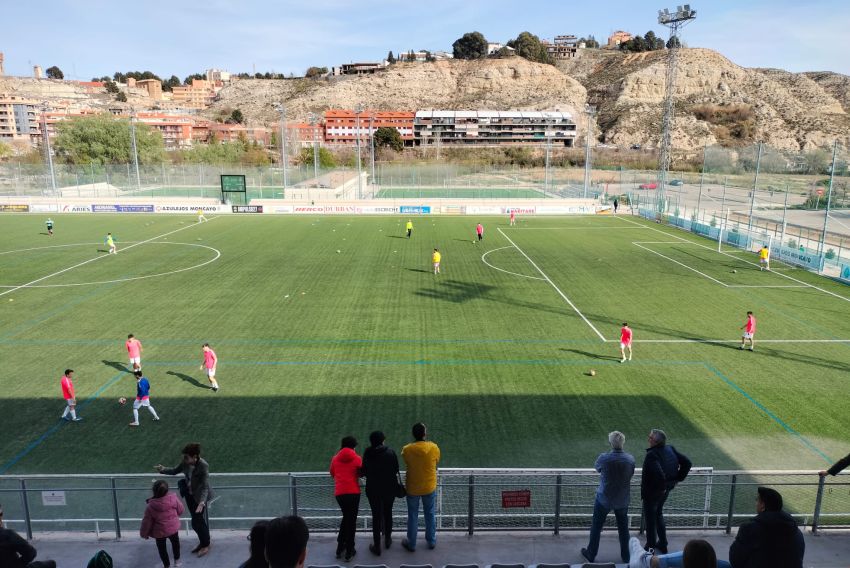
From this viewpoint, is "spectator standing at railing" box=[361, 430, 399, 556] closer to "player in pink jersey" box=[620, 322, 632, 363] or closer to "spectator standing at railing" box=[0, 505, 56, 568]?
"spectator standing at railing" box=[0, 505, 56, 568]

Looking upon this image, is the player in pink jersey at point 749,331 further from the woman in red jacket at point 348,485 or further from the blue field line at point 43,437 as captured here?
the blue field line at point 43,437

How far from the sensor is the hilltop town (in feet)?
445

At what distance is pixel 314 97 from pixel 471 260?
166m

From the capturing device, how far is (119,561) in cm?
741

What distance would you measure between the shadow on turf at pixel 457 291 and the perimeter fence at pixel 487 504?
15.5 metres

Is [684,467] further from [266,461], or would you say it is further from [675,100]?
[675,100]

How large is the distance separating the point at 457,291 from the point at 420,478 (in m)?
18.7

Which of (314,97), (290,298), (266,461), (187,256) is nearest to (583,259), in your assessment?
(290,298)

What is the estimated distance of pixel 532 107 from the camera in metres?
161

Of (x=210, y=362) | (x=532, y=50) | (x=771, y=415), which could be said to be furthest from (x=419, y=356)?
(x=532, y=50)

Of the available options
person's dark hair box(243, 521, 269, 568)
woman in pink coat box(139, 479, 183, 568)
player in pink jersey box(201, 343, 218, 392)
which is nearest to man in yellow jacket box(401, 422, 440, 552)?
woman in pink coat box(139, 479, 183, 568)

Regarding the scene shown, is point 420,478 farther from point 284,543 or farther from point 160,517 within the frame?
point 284,543

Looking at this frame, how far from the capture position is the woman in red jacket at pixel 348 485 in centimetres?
718

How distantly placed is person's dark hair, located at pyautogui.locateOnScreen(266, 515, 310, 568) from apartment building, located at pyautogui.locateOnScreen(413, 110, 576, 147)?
473 ft
